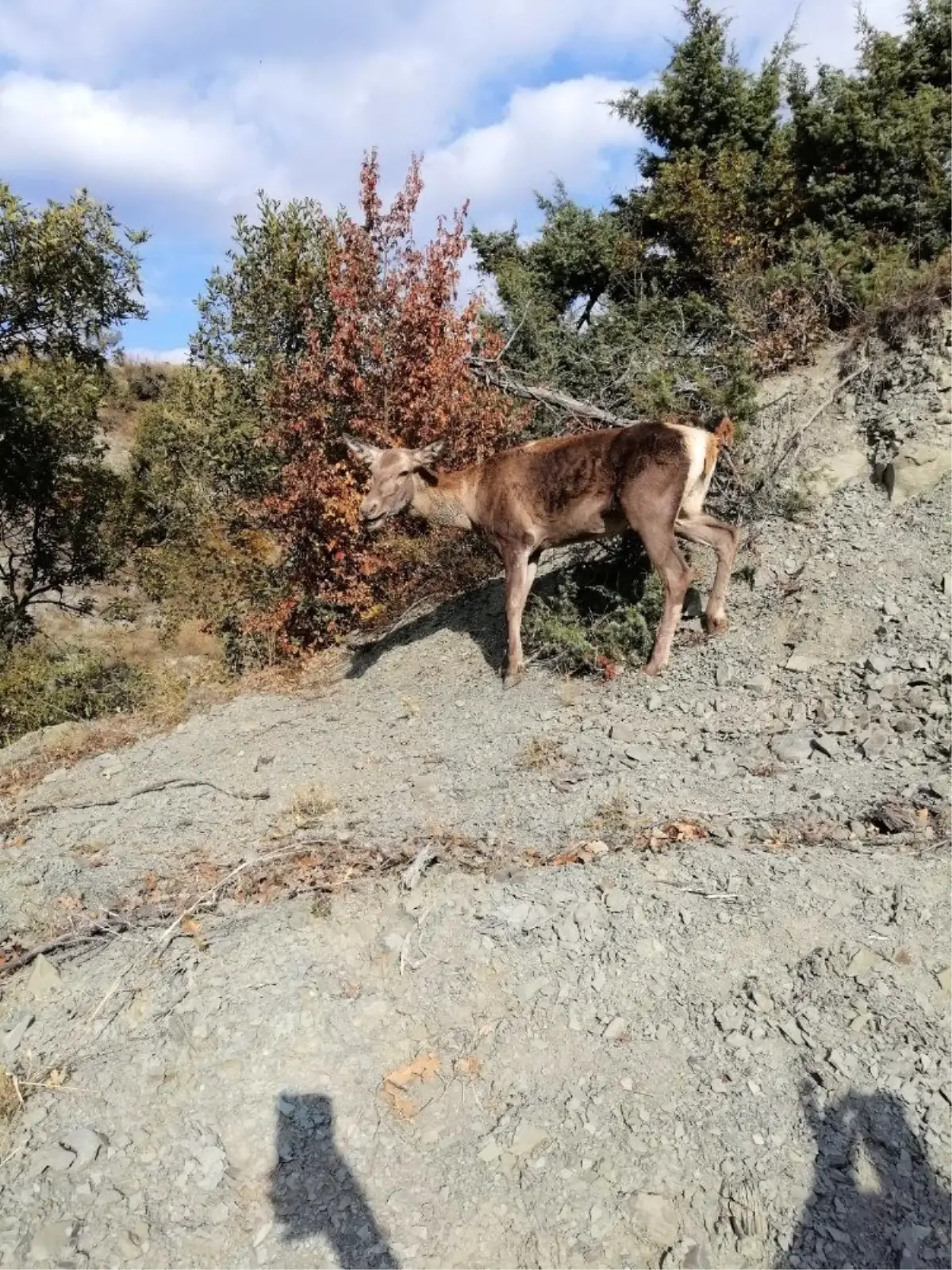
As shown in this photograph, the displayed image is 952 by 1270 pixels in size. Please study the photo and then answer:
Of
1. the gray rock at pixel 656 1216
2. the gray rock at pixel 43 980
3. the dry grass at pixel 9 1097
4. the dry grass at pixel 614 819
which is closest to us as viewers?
the gray rock at pixel 656 1216

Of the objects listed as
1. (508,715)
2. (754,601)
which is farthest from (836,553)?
(508,715)

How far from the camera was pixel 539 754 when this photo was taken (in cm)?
705

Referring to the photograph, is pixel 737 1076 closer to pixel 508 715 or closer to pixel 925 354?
pixel 508 715

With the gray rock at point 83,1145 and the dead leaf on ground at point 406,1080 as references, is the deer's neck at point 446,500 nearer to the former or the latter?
the dead leaf on ground at point 406,1080

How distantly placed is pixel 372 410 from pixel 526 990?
28.8 ft

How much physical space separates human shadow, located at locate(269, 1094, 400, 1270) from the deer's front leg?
17.3 feet

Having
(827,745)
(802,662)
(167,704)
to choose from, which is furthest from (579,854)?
(167,704)

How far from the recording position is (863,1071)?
3842 mm

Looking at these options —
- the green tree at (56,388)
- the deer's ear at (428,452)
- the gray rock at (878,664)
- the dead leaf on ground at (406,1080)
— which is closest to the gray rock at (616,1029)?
the dead leaf on ground at (406,1080)

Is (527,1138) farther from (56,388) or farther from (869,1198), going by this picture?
(56,388)

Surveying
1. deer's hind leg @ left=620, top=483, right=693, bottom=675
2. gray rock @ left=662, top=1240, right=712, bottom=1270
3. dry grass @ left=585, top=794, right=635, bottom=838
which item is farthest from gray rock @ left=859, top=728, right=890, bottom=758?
gray rock @ left=662, top=1240, right=712, bottom=1270

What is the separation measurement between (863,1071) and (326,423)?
401 inches

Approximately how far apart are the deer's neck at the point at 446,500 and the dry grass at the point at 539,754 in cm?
311

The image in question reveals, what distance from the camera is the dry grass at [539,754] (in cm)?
695
